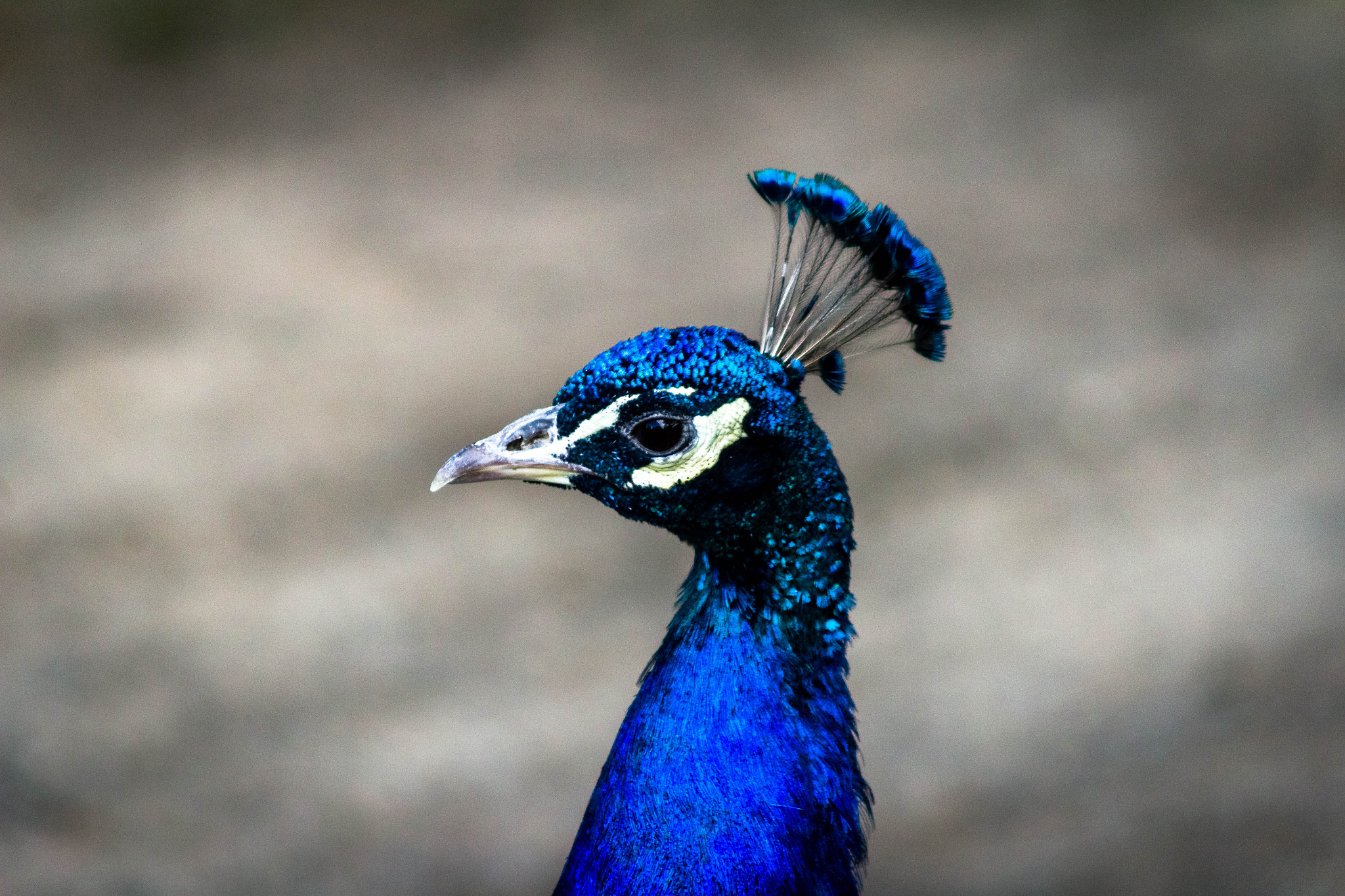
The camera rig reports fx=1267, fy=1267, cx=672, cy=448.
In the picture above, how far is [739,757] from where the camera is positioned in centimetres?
144

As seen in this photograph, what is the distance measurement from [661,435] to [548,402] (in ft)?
7.80

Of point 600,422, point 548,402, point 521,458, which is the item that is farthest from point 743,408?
point 548,402

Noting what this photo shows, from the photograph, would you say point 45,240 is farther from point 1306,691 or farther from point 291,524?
point 1306,691

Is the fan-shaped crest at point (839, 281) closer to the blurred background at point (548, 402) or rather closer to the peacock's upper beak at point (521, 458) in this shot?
the peacock's upper beak at point (521, 458)

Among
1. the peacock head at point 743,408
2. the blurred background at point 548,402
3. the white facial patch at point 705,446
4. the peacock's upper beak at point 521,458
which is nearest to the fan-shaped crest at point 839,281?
the peacock head at point 743,408

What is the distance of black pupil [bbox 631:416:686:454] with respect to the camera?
1.44m

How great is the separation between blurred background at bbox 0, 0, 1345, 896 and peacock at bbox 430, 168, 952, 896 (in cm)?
149

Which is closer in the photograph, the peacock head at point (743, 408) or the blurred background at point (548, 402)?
the peacock head at point (743, 408)

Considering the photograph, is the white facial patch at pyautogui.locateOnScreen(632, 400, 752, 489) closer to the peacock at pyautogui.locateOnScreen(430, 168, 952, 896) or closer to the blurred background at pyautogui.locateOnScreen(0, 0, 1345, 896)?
the peacock at pyautogui.locateOnScreen(430, 168, 952, 896)

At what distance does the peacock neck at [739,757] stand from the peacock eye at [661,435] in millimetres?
167

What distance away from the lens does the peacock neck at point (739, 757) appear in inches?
56.4

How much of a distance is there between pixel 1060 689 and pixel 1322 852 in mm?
666

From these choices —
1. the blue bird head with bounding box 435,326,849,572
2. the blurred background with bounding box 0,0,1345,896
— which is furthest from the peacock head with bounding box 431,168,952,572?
the blurred background with bounding box 0,0,1345,896

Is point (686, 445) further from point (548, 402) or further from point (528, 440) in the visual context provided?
point (548, 402)
